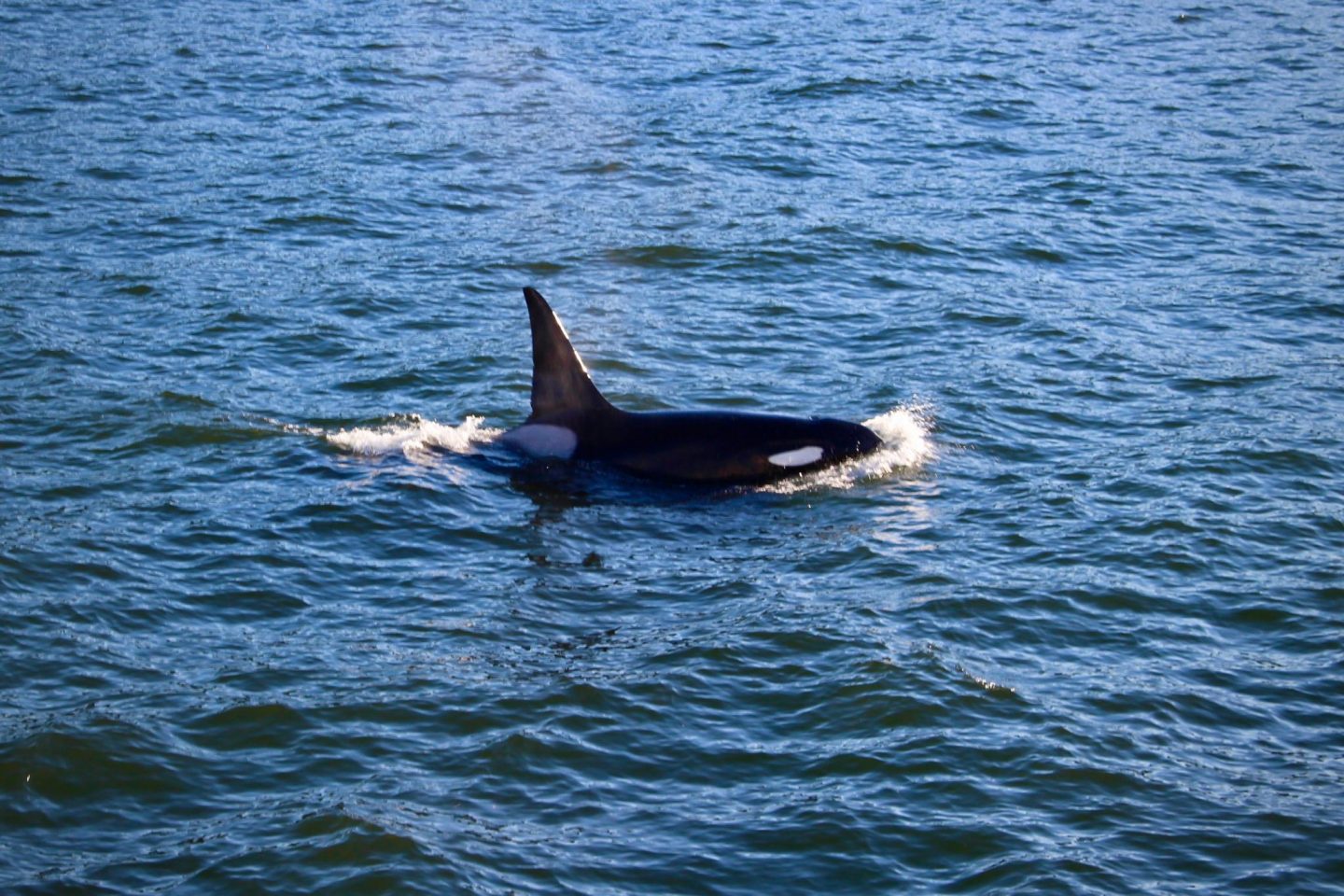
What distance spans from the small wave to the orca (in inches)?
25.7

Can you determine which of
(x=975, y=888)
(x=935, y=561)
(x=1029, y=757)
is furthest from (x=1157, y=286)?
(x=975, y=888)

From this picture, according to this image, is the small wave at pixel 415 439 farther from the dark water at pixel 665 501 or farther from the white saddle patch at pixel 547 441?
the white saddle patch at pixel 547 441

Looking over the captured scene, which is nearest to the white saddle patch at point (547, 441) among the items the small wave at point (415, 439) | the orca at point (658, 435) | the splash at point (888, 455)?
the orca at point (658, 435)

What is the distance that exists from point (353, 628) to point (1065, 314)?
1119 cm

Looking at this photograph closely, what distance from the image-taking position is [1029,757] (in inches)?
409

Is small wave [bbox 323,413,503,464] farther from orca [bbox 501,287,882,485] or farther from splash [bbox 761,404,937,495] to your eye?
splash [bbox 761,404,937,495]

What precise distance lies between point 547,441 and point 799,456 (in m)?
2.33

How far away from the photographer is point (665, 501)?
46.4ft

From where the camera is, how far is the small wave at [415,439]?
15.2 m

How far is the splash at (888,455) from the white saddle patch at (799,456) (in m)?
0.13

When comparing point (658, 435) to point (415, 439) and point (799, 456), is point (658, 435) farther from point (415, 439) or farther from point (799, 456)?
point (415, 439)

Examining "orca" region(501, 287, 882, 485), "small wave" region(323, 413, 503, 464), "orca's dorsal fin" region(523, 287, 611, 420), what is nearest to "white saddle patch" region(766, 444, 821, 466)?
"orca" region(501, 287, 882, 485)

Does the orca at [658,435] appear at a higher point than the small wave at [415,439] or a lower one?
higher

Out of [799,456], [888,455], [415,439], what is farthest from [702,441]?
[415,439]
